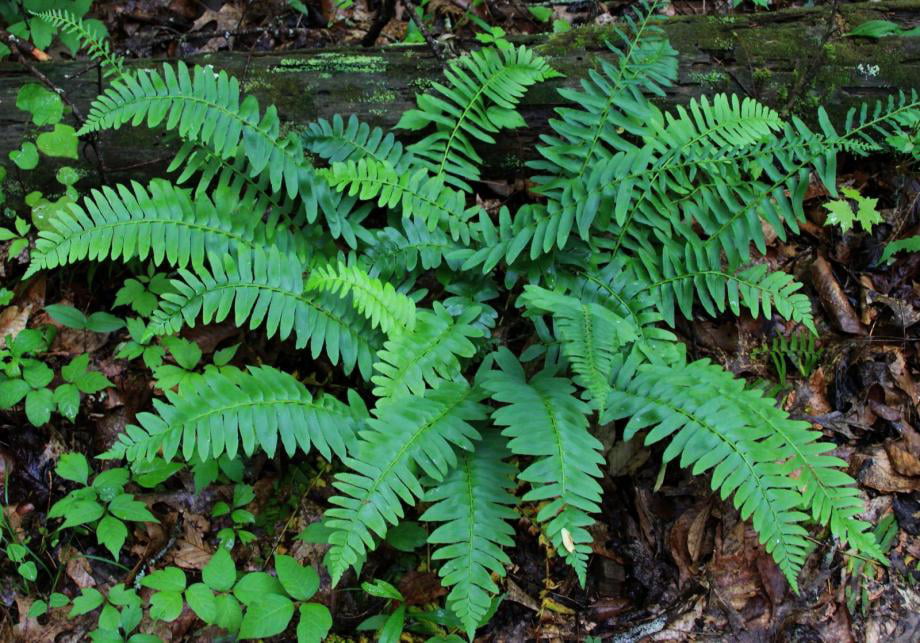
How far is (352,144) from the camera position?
3406mm

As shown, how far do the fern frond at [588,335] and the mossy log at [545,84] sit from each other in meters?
1.27

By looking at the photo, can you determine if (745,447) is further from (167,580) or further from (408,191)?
(167,580)

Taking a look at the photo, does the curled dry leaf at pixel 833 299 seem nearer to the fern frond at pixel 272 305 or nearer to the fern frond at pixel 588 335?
the fern frond at pixel 588 335

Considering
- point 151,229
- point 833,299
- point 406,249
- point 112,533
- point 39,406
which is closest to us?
point 112,533

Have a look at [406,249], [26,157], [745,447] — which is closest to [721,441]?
[745,447]

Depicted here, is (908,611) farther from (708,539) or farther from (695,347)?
(695,347)

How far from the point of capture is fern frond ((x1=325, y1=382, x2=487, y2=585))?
2.38m

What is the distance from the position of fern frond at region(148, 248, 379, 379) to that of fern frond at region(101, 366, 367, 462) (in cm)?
21

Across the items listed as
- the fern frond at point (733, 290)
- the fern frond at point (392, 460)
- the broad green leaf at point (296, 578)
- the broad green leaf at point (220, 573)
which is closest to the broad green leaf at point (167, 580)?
the broad green leaf at point (220, 573)

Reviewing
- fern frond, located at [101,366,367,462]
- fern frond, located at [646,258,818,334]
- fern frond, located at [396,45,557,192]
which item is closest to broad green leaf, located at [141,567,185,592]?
fern frond, located at [101,366,367,462]

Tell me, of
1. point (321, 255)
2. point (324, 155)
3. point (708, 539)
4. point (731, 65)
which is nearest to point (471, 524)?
point (708, 539)

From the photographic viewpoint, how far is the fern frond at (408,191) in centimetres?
307

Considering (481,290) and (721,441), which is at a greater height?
(481,290)

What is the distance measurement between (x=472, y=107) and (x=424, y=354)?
4.59 ft
